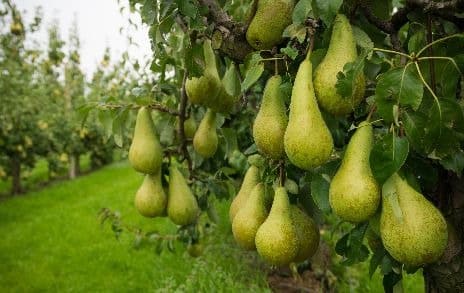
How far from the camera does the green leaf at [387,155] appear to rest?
88 centimetres

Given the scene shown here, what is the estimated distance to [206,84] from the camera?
1.67 m

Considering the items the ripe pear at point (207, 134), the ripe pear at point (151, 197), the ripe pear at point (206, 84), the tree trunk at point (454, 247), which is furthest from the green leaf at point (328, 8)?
the ripe pear at point (151, 197)

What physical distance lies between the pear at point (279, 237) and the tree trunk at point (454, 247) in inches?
16.1

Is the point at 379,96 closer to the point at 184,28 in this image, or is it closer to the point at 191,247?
the point at 184,28

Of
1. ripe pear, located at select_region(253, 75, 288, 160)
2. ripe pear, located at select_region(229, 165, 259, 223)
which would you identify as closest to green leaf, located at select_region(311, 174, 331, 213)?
ripe pear, located at select_region(253, 75, 288, 160)

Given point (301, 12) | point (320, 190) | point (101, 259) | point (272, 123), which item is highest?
point (301, 12)

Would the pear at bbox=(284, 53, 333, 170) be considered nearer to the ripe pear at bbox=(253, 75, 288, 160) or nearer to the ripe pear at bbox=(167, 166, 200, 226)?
the ripe pear at bbox=(253, 75, 288, 160)

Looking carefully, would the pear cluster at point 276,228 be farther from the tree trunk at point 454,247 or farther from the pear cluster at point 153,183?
the pear cluster at point 153,183

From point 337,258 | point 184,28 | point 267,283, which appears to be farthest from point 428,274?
point 337,258

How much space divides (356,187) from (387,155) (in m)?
0.09

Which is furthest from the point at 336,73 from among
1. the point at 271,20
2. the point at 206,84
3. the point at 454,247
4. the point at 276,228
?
the point at 206,84

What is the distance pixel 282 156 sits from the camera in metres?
1.17

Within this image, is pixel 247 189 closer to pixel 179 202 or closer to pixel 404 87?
pixel 179 202

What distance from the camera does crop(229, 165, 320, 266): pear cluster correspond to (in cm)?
119
